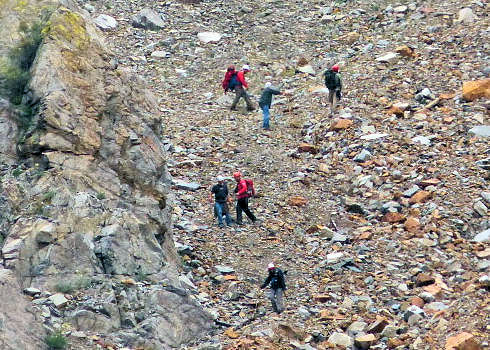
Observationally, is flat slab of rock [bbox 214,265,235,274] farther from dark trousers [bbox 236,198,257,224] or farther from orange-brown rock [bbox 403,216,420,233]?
orange-brown rock [bbox 403,216,420,233]

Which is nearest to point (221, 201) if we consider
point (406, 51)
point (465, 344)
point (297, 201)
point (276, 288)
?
point (297, 201)

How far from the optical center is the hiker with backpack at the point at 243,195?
21547mm

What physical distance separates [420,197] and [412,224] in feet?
3.39

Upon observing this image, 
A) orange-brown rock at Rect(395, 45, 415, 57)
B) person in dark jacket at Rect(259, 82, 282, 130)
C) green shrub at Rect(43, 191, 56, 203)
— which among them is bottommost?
person in dark jacket at Rect(259, 82, 282, 130)

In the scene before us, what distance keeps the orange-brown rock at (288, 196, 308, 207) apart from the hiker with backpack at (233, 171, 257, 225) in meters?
1.29

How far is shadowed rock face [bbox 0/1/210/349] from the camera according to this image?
51.0ft

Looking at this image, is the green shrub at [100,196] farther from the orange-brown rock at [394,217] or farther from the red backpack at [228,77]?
the red backpack at [228,77]

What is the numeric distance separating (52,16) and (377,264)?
8.40 meters

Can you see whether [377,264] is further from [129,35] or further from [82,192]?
[129,35]

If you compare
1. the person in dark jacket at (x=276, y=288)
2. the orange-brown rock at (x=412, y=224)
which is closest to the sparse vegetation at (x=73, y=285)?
the person in dark jacket at (x=276, y=288)

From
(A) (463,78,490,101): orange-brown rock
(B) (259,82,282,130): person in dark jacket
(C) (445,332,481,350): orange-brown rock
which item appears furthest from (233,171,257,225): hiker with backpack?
(A) (463,78,490,101): orange-brown rock

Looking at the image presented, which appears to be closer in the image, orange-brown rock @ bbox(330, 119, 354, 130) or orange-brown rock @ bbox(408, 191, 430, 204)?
orange-brown rock @ bbox(408, 191, 430, 204)

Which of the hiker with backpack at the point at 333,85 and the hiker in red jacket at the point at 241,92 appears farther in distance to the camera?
the hiker in red jacket at the point at 241,92

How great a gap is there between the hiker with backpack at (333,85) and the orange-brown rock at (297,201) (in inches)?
169
